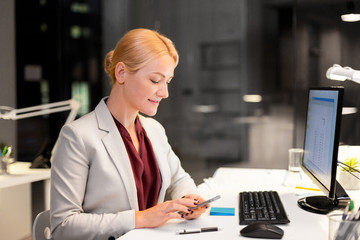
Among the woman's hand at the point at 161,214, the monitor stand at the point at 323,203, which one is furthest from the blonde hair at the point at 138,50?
the monitor stand at the point at 323,203

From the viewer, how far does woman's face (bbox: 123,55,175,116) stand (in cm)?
158

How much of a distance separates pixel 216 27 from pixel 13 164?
235 centimetres

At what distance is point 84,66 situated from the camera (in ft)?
15.3

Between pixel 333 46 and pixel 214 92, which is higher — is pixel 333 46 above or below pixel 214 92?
above

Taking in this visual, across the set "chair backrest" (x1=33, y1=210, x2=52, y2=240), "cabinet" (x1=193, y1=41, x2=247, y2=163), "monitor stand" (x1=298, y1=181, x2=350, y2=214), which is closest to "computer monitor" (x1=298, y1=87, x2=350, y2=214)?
"monitor stand" (x1=298, y1=181, x2=350, y2=214)

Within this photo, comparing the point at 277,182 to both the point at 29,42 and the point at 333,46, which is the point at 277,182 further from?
the point at 29,42

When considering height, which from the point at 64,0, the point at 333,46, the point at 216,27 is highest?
the point at 64,0

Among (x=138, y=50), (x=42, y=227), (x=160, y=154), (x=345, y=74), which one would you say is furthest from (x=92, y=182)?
(x=345, y=74)

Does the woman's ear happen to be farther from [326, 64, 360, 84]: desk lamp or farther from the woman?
[326, 64, 360, 84]: desk lamp

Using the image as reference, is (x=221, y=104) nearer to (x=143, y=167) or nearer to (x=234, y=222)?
(x=143, y=167)

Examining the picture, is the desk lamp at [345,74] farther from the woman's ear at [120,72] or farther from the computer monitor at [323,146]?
the woman's ear at [120,72]

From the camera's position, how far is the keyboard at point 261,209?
1333mm

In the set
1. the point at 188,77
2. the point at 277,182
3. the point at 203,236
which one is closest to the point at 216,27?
the point at 188,77

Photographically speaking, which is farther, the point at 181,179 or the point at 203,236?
the point at 181,179
